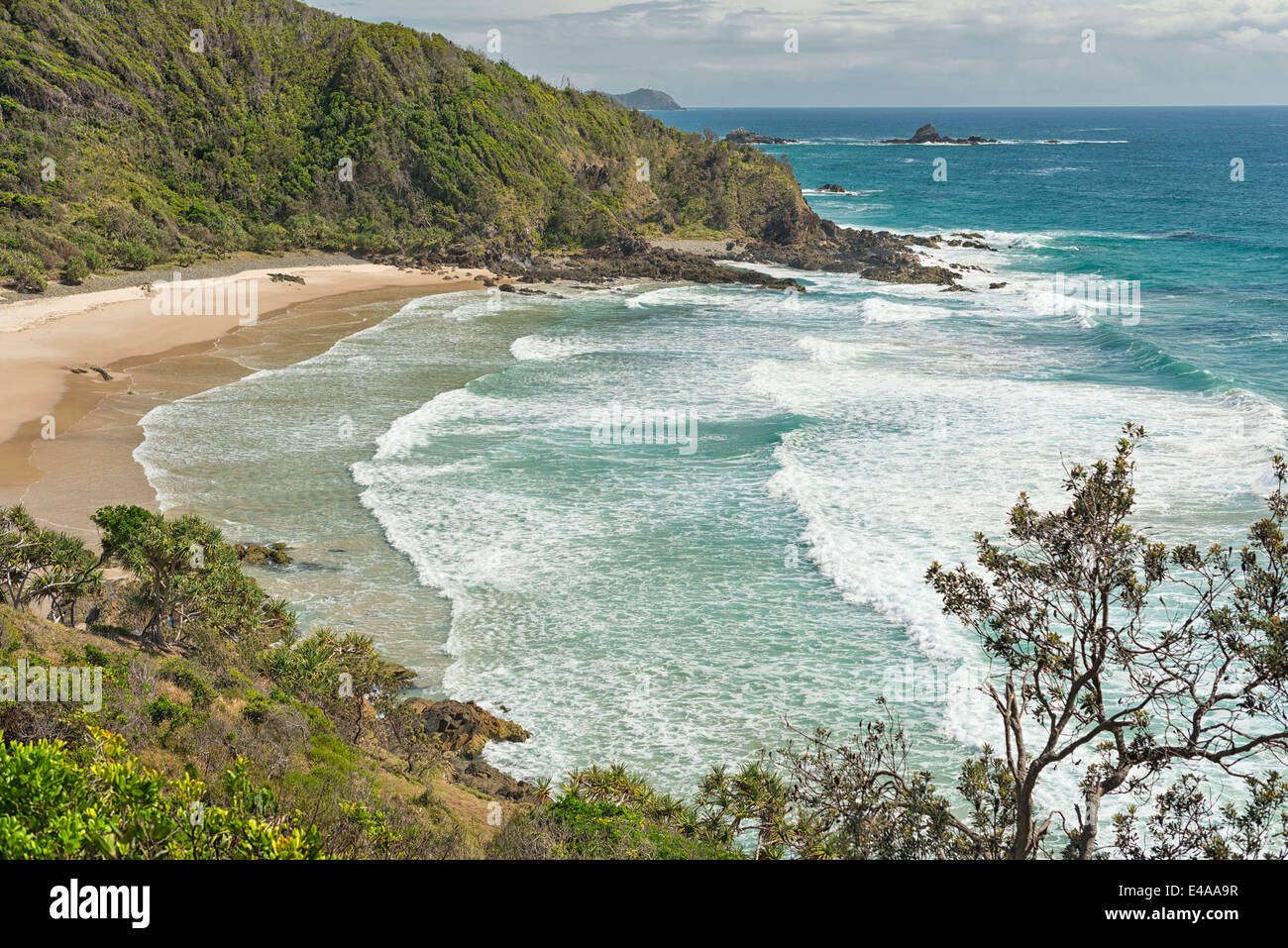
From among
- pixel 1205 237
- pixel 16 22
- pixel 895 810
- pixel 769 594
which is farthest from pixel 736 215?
pixel 895 810

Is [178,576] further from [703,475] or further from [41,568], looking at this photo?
[703,475]

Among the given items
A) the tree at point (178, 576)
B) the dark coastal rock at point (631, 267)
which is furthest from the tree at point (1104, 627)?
the dark coastal rock at point (631, 267)

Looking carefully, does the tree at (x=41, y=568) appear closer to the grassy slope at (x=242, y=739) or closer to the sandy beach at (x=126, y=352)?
the grassy slope at (x=242, y=739)

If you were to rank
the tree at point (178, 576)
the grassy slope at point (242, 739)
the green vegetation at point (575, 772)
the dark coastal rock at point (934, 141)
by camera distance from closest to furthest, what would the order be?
the green vegetation at point (575, 772), the grassy slope at point (242, 739), the tree at point (178, 576), the dark coastal rock at point (934, 141)

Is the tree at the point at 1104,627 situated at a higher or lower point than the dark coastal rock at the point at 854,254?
lower

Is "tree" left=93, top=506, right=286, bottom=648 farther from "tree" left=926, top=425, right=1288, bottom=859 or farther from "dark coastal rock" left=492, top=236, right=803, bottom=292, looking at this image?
"dark coastal rock" left=492, top=236, right=803, bottom=292

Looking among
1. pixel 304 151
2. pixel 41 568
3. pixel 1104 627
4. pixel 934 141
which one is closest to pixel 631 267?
pixel 304 151
